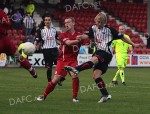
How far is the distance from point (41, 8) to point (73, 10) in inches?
104

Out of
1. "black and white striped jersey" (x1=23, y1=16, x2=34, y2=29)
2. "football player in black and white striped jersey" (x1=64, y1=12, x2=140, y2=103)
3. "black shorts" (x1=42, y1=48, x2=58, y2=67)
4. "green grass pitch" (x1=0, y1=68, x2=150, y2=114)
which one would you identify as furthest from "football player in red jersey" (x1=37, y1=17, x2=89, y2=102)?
"black and white striped jersey" (x1=23, y1=16, x2=34, y2=29)

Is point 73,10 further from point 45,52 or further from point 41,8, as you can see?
point 45,52

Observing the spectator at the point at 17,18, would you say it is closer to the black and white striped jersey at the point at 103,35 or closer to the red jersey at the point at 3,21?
the black and white striped jersey at the point at 103,35

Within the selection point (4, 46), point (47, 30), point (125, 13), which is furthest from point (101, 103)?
point (125, 13)

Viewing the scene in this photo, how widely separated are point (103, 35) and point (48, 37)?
6149 millimetres

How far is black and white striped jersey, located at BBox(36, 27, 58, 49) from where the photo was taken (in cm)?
1962

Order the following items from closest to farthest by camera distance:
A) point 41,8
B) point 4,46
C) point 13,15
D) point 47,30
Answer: point 4,46 < point 47,30 < point 13,15 < point 41,8

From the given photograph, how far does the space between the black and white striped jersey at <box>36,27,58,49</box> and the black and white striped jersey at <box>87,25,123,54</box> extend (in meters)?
5.75

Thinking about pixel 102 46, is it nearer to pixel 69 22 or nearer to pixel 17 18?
pixel 69 22

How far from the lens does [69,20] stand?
44.8 ft

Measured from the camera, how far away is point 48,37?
65.1ft

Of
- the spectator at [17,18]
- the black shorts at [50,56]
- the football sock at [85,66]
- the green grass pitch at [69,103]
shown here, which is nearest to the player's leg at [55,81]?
the green grass pitch at [69,103]

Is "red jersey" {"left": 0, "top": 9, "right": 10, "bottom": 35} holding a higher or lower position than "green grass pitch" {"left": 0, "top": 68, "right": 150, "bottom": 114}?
higher

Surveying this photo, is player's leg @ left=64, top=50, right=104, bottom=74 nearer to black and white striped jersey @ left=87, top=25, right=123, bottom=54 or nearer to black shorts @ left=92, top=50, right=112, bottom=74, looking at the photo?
black shorts @ left=92, top=50, right=112, bottom=74
